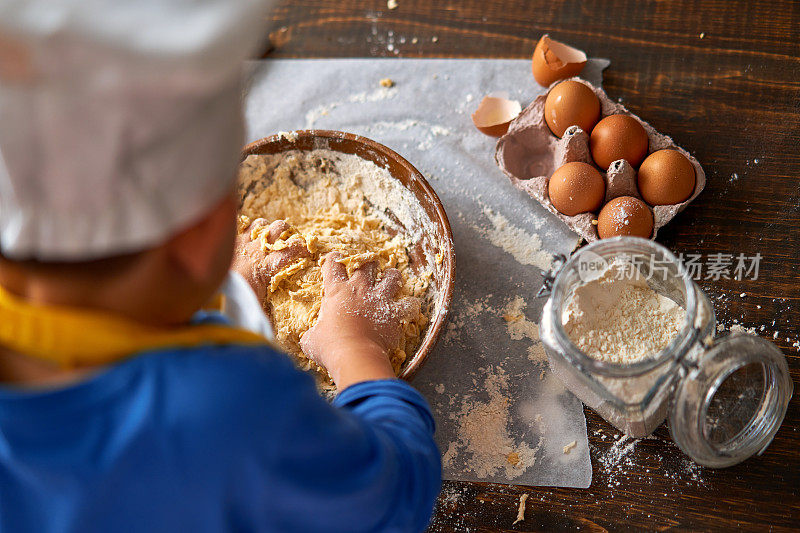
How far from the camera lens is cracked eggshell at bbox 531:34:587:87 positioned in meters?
1.07

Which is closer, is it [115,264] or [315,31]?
[115,264]

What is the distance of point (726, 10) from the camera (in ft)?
3.66

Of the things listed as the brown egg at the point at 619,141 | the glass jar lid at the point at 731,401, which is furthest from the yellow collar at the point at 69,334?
the brown egg at the point at 619,141

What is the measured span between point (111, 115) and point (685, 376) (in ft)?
2.05

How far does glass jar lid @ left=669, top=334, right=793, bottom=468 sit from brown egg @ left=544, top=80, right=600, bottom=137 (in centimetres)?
39

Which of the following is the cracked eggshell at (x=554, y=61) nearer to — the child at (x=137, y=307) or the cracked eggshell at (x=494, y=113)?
the cracked eggshell at (x=494, y=113)

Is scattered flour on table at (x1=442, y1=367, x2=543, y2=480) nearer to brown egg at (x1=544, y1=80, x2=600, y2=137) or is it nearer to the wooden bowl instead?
the wooden bowl

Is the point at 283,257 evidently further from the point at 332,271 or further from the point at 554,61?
the point at 554,61

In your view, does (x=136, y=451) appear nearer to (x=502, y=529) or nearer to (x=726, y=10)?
(x=502, y=529)

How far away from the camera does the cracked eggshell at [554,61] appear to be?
1.07m

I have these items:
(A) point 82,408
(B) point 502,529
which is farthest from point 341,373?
(A) point 82,408

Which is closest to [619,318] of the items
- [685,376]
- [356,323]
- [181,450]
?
[685,376]

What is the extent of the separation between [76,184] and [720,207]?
87 cm

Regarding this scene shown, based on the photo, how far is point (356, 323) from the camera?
2.82ft
